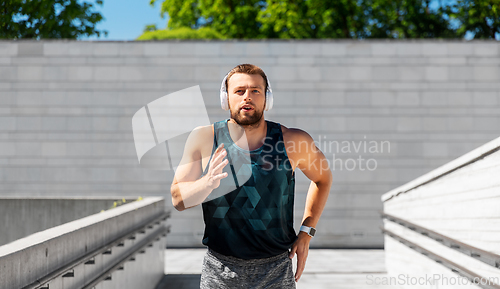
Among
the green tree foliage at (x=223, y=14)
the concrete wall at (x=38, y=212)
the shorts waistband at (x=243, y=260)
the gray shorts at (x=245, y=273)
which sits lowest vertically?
the concrete wall at (x=38, y=212)

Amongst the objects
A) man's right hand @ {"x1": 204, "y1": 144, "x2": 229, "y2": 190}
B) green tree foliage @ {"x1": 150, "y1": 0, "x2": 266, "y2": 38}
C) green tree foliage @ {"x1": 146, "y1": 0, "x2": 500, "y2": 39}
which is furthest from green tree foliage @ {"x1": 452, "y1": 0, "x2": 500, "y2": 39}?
man's right hand @ {"x1": 204, "y1": 144, "x2": 229, "y2": 190}

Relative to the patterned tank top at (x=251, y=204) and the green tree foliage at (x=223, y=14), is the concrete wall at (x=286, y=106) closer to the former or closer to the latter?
the patterned tank top at (x=251, y=204)

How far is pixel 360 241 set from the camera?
31.1ft

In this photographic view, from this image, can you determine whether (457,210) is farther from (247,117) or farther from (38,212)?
(38,212)

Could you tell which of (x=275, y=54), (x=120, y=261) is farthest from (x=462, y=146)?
(x=120, y=261)

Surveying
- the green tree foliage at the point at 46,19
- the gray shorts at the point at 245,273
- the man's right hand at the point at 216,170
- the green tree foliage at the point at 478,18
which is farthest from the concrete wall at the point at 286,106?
the green tree foliage at the point at 478,18

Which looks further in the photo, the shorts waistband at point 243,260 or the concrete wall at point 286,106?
the concrete wall at point 286,106

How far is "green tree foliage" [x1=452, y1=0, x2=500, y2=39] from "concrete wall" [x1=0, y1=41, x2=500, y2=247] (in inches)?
553

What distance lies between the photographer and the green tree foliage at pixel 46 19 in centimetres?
1151

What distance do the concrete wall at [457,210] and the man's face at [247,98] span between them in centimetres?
205

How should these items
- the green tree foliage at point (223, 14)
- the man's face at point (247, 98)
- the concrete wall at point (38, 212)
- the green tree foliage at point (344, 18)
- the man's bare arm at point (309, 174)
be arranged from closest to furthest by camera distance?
the man's face at point (247, 98), the man's bare arm at point (309, 174), the concrete wall at point (38, 212), the green tree foliage at point (344, 18), the green tree foliage at point (223, 14)

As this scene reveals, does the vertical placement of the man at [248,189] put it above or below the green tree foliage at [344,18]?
below

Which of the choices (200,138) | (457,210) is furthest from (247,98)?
(457,210)

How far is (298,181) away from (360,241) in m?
1.69
